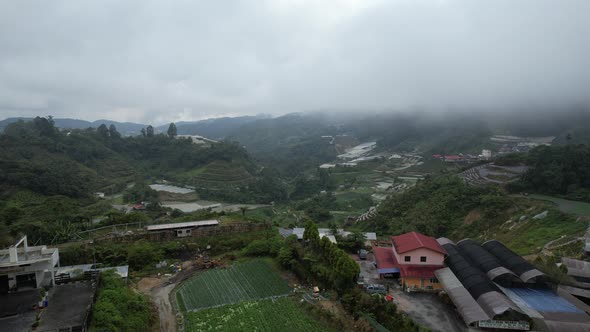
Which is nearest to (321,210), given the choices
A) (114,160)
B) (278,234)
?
(278,234)

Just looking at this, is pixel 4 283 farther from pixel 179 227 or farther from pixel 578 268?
pixel 578 268

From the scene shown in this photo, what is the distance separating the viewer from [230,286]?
20.7 metres

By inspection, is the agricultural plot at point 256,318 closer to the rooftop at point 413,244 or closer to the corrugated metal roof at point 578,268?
the rooftop at point 413,244

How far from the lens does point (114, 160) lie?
67.8 meters

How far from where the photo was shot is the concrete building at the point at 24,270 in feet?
52.2

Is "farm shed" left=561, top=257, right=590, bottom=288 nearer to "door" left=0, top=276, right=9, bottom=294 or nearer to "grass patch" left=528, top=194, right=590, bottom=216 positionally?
"grass patch" left=528, top=194, right=590, bottom=216

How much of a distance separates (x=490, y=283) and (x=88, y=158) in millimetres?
65768

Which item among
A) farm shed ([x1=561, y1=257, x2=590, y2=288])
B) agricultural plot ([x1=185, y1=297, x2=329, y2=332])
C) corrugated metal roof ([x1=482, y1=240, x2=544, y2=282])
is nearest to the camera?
agricultural plot ([x1=185, y1=297, x2=329, y2=332])

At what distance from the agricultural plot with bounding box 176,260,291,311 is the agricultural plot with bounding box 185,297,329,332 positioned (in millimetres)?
811

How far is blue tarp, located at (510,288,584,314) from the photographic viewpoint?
50.1 ft

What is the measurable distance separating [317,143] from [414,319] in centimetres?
11932

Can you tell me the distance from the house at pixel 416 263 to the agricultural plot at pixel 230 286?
20.8ft

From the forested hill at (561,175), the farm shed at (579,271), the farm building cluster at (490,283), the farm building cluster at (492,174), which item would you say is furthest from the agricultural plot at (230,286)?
the farm building cluster at (492,174)

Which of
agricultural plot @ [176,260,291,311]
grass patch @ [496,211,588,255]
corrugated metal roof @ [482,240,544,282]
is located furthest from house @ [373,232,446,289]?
grass patch @ [496,211,588,255]
